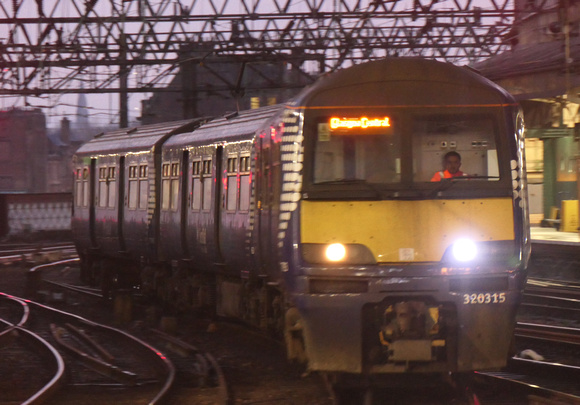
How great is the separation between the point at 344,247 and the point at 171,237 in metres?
7.17

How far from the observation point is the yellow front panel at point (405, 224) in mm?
8625

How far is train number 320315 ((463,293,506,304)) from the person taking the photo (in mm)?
8617

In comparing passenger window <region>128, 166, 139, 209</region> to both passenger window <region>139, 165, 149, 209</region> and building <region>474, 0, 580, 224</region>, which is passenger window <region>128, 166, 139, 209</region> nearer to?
passenger window <region>139, 165, 149, 209</region>

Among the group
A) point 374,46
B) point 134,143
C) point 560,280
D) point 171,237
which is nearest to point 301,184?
point 171,237

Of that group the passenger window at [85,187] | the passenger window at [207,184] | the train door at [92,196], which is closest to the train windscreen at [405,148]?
the passenger window at [207,184]

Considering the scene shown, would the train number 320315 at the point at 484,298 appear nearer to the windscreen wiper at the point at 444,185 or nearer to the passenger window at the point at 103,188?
the windscreen wiper at the point at 444,185

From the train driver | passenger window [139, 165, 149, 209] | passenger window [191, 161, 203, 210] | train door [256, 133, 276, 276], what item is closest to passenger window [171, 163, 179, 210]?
passenger window [191, 161, 203, 210]

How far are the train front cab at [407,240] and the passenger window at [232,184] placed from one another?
11.4 ft

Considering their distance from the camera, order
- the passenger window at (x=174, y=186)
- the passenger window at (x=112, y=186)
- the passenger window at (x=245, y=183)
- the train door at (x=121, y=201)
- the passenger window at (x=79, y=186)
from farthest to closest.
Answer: the passenger window at (x=79, y=186) < the passenger window at (x=112, y=186) < the train door at (x=121, y=201) < the passenger window at (x=174, y=186) < the passenger window at (x=245, y=183)

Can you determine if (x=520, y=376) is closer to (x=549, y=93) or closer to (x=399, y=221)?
(x=399, y=221)

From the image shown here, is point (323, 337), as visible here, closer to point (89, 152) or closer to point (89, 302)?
point (89, 302)

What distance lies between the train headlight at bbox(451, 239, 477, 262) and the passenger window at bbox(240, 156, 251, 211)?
11.3 ft

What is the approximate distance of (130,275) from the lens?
64.7 ft

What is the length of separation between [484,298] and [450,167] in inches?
44.9
